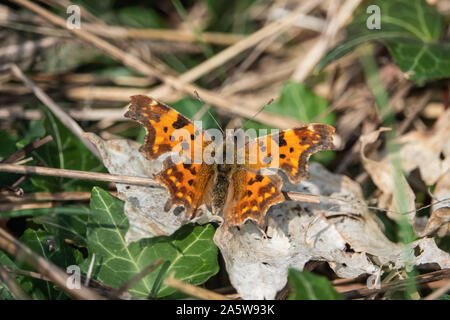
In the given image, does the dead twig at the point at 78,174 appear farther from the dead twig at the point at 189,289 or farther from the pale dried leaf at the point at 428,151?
the pale dried leaf at the point at 428,151

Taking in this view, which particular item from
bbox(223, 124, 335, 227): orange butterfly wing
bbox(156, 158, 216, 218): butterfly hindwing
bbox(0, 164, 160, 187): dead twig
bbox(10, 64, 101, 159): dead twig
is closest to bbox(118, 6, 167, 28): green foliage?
bbox(10, 64, 101, 159): dead twig

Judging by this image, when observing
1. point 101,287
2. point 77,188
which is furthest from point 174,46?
point 101,287

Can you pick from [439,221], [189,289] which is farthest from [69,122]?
[439,221]

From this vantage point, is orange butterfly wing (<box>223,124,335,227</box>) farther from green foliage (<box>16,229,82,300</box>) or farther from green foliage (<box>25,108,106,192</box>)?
green foliage (<box>25,108,106,192</box>)

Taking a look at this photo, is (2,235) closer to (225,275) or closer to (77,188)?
(77,188)

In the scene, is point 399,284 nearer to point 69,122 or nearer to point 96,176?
point 96,176

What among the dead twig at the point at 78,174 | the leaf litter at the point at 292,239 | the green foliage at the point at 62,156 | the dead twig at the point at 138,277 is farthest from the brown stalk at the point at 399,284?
the green foliage at the point at 62,156

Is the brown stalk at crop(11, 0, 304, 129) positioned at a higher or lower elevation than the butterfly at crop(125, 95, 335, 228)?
higher
